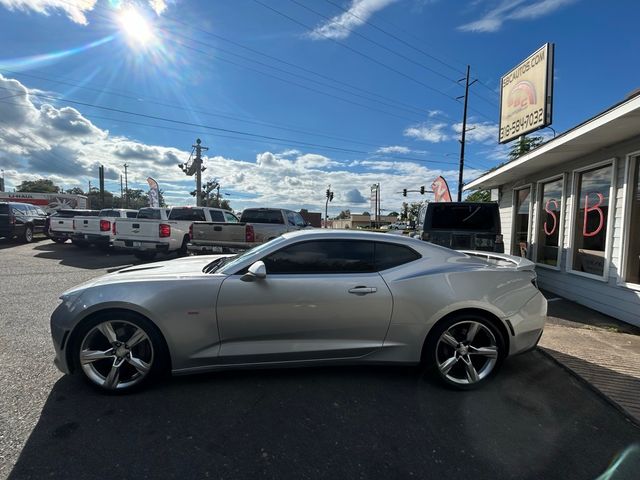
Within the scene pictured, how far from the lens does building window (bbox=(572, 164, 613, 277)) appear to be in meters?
6.17

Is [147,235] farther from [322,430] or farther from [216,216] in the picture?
[322,430]

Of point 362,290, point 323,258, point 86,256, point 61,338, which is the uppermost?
point 323,258

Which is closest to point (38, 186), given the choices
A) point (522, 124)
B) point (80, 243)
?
point (80, 243)

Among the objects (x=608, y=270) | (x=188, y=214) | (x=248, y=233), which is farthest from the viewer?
(x=188, y=214)

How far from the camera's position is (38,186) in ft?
246

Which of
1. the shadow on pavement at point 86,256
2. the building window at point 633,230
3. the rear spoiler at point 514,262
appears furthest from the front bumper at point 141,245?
the building window at point 633,230

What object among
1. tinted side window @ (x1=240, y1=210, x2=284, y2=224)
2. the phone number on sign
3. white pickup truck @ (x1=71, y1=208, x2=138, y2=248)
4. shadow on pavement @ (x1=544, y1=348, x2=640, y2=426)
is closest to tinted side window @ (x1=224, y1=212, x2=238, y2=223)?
tinted side window @ (x1=240, y1=210, x2=284, y2=224)

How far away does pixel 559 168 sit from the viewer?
25.0 feet

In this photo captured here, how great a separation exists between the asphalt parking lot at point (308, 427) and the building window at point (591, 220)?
385 centimetres

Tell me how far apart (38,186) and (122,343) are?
93844 millimetres

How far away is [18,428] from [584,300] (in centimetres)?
818

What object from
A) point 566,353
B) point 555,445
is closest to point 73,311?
point 555,445

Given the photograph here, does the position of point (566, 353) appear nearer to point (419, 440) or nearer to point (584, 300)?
point (419, 440)

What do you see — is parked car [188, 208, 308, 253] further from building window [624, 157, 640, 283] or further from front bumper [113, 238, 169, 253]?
building window [624, 157, 640, 283]
